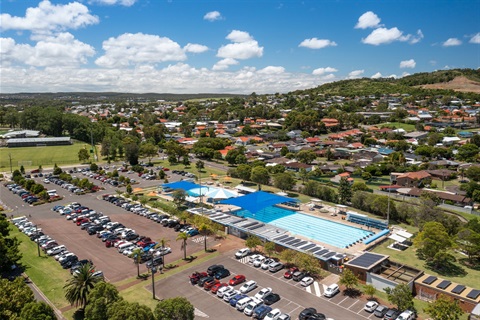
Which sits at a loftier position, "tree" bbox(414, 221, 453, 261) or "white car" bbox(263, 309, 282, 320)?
"tree" bbox(414, 221, 453, 261)

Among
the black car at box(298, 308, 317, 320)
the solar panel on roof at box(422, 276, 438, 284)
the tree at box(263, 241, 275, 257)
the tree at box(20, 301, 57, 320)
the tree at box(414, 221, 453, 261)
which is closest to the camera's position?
the tree at box(20, 301, 57, 320)

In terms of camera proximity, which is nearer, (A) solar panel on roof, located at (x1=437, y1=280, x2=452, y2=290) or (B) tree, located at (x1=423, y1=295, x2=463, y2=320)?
(B) tree, located at (x1=423, y1=295, x2=463, y2=320)

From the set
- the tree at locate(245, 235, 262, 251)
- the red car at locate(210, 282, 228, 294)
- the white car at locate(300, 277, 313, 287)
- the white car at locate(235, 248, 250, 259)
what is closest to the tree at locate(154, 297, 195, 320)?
the red car at locate(210, 282, 228, 294)

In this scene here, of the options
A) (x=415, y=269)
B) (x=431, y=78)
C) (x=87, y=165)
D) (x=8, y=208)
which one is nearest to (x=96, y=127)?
(x=87, y=165)

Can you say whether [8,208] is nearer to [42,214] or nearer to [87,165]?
[42,214]

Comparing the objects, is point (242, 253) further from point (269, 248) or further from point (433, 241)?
point (433, 241)

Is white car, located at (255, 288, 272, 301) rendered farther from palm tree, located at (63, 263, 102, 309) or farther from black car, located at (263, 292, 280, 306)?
palm tree, located at (63, 263, 102, 309)
